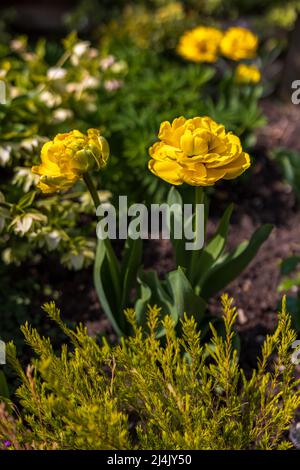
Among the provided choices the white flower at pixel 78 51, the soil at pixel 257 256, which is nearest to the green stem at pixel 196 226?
the soil at pixel 257 256

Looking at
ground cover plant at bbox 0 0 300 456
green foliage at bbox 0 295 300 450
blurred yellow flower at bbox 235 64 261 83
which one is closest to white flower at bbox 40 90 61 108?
ground cover plant at bbox 0 0 300 456

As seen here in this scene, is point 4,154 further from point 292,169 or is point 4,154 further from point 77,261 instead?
point 292,169

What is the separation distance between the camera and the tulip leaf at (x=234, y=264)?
1859mm

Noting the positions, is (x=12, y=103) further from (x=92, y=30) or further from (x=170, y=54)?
(x=92, y=30)

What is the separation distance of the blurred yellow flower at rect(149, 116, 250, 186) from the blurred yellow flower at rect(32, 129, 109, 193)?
15cm

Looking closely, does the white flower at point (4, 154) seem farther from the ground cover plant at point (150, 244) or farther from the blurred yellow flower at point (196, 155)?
the blurred yellow flower at point (196, 155)

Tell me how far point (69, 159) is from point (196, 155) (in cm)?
32

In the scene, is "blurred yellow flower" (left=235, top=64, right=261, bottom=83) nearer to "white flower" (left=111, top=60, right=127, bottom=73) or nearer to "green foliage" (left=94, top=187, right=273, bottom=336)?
"white flower" (left=111, top=60, right=127, bottom=73)

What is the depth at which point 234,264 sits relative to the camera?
1906mm

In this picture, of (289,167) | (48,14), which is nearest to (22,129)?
(289,167)

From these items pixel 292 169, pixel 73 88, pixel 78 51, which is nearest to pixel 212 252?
pixel 292 169

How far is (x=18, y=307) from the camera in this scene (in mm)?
2219

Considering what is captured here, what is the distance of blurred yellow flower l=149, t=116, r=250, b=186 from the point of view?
1446mm

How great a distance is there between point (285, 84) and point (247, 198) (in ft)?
3.59
